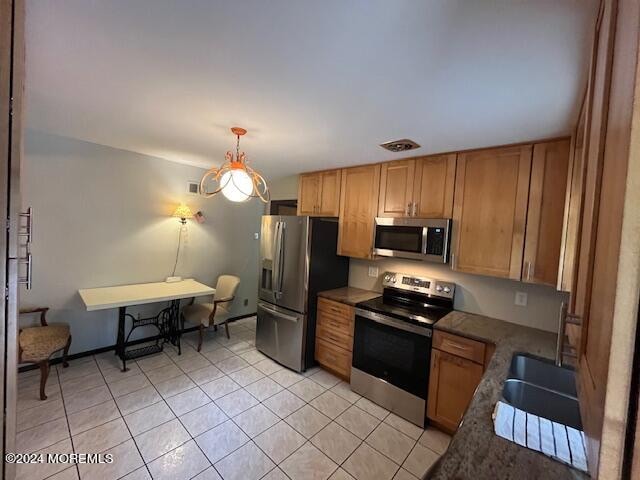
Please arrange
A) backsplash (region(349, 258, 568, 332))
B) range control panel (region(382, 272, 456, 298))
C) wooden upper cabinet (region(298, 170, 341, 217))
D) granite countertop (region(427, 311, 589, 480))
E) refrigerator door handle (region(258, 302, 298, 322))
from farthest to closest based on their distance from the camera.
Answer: wooden upper cabinet (region(298, 170, 341, 217)) < refrigerator door handle (region(258, 302, 298, 322)) < range control panel (region(382, 272, 456, 298)) < backsplash (region(349, 258, 568, 332)) < granite countertop (region(427, 311, 589, 480))

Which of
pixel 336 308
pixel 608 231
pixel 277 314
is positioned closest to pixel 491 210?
pixel 336 308

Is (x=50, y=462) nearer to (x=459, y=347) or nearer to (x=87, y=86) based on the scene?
(x=87, y=86)

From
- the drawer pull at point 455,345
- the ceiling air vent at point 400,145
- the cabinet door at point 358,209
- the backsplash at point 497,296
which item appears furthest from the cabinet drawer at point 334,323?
the ceiling air vent at point 400,145

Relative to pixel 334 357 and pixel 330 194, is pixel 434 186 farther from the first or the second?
pixel 334 357

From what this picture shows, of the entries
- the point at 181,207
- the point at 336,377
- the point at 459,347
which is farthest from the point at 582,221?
the point at 181,207

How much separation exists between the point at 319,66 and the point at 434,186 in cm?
161

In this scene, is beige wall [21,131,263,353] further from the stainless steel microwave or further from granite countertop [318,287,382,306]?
the stainless steel microwave

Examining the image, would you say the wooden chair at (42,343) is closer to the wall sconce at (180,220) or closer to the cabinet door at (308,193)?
the wall sconce at (180,220)

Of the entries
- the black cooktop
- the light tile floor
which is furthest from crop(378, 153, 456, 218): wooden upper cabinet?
the light tile floor

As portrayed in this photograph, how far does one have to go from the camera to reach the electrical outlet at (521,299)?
7.36 ft

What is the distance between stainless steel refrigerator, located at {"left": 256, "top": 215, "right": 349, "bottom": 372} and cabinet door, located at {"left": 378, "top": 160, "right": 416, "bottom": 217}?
658 mm

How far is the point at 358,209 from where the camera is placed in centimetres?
300

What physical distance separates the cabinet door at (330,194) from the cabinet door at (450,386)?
1815mm

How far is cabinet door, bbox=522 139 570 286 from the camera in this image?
1.88 metres
